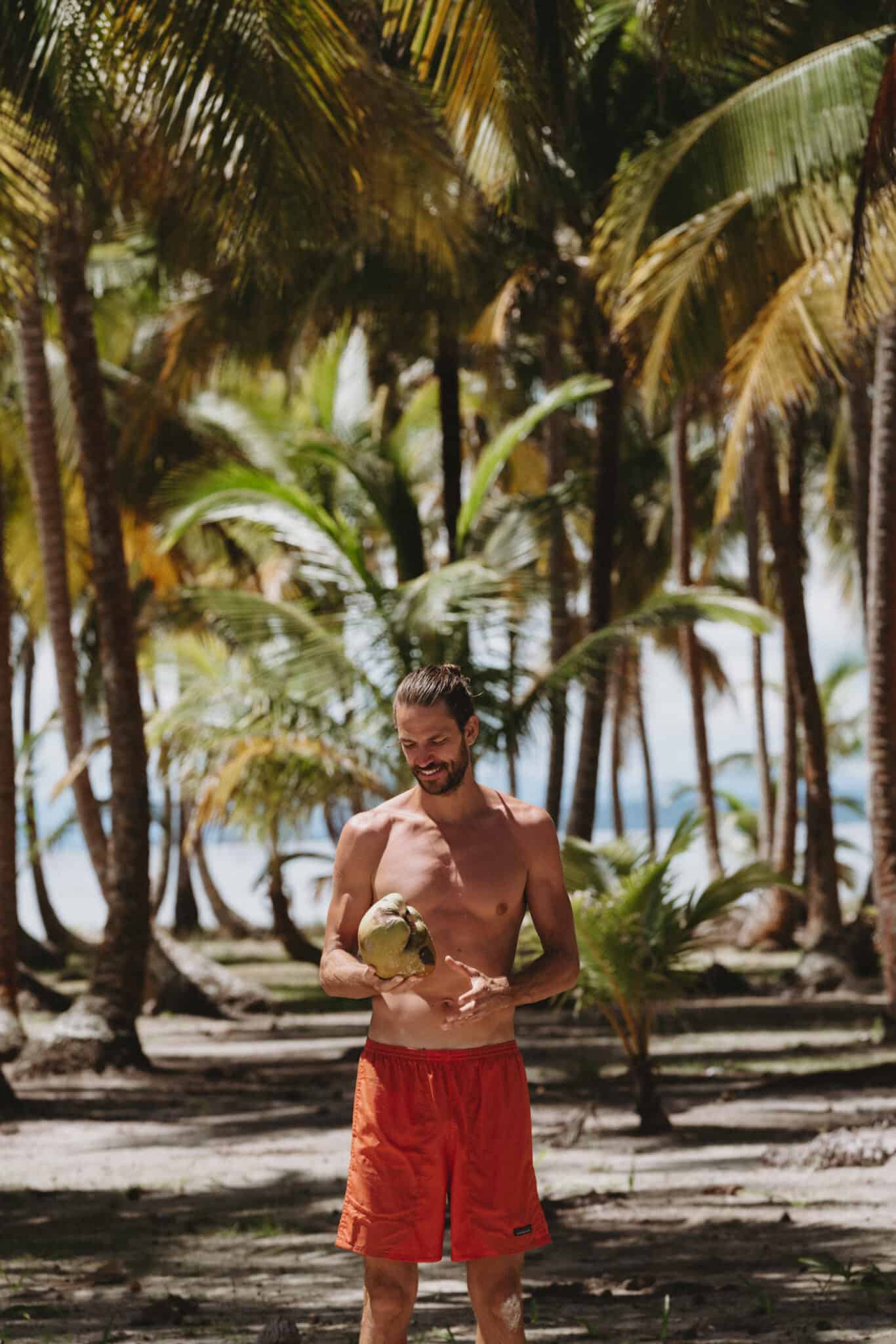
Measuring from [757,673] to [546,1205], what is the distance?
18.1 meters

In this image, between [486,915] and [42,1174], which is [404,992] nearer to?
[486,915]

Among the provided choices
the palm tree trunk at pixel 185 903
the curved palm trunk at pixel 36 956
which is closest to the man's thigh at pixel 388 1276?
the curved palm trunk at pixel 36 956

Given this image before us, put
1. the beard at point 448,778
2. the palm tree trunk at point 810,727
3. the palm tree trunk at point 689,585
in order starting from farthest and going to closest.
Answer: the palm tree trunk at point 689,585
the palm tree trunk at point 810,727
the beard at point 448,778

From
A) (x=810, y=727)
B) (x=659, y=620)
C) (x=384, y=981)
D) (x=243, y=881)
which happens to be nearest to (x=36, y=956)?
(x=810, y=727)

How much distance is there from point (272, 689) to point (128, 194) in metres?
4.56

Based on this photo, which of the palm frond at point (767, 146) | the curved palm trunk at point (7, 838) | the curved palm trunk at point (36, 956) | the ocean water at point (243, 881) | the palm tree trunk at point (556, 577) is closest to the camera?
the palm frond at point (767, 146)

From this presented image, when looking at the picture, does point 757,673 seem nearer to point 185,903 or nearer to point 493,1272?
point 185,903

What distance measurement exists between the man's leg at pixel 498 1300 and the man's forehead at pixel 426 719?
1198 mm

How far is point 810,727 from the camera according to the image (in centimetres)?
1714

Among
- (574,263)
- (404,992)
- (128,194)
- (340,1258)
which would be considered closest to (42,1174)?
(340,1258)

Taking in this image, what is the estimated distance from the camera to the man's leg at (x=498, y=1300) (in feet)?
12.0

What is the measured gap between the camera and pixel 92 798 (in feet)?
45.5

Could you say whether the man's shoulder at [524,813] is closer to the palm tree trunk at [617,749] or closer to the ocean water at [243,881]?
the ocean water at [243,881]

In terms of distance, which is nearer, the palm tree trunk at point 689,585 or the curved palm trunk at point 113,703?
the curved palm trunk at point 113,703
